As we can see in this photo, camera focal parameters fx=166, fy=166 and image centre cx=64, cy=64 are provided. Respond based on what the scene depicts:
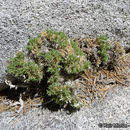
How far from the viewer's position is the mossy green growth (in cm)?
209

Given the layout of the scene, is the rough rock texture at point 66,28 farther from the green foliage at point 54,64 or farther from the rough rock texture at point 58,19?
the green foliage at point 54,64

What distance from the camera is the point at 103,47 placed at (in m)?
2.32

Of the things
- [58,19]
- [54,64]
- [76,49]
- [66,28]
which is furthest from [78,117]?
[58,19]

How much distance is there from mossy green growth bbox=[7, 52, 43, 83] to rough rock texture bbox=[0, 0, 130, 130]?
0.14 m

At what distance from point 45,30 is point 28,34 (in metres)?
0.23

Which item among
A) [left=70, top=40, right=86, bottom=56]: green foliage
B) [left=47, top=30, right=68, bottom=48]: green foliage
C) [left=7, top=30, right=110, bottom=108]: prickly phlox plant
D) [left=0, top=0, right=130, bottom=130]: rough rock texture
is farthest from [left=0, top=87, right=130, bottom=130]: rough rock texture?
[left=47, top=30, right=68, bottom=48]: green foliage

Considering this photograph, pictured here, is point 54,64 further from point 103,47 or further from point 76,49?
point 103,47

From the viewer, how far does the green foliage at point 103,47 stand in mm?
2314

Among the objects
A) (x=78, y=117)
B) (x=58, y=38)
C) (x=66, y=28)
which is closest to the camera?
(x=78, y=117)

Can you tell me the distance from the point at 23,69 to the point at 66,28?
2.67 ft

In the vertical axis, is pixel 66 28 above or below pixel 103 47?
above

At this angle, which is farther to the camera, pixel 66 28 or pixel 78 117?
pixel 66 28

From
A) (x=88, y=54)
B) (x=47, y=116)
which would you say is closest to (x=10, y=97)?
(x=47, y=116)

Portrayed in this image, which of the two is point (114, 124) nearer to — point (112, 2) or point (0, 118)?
point (0, 118)
